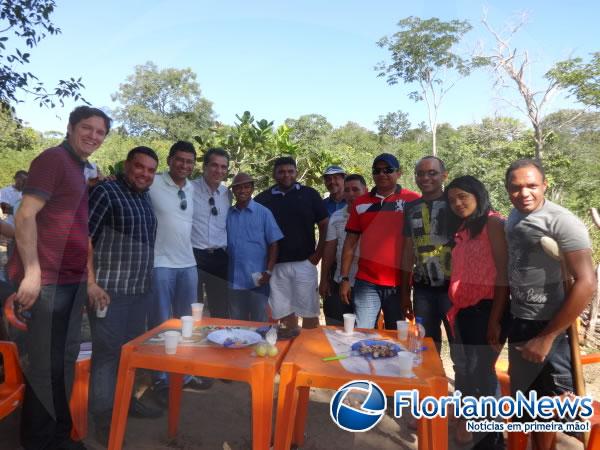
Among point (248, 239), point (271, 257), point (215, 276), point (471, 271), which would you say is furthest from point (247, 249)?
point (471, 271)

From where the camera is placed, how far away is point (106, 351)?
241 centimetres

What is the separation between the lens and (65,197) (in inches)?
80.3

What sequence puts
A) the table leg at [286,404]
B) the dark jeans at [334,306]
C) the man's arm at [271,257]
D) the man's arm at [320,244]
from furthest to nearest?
the man's arm at [320,244] < the dark jeans at [334,306] < the man's arm at [271,257] < the table leg at [286,404]

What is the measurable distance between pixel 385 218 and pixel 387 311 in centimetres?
64

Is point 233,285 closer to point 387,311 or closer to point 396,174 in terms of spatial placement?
point 387,311

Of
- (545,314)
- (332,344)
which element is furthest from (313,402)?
(545,314)

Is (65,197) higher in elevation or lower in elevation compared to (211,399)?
higher

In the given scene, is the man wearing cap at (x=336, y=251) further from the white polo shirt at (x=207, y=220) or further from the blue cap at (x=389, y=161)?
the white polo shirt at (x=207, y=220)

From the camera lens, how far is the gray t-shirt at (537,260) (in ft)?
5.76

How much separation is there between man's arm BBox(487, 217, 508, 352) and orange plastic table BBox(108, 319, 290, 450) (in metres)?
1.11

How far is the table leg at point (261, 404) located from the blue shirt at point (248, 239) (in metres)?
1.59

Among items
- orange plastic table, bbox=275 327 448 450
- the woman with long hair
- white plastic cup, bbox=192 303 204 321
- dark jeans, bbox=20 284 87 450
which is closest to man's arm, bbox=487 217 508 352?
the woman with long hair

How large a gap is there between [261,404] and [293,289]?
190cm

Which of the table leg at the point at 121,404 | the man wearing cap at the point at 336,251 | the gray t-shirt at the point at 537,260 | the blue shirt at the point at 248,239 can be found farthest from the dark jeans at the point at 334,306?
the table leg at the point at 121,404
